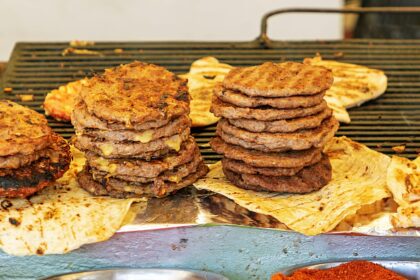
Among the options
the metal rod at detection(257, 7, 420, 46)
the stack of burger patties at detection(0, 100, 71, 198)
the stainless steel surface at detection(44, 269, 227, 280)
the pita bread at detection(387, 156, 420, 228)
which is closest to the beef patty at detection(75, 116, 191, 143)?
the stack of burger patties at detection(0, 100, 71, 198)

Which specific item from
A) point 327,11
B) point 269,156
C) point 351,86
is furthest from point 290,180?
point 327,11

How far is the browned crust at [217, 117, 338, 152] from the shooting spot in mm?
3734

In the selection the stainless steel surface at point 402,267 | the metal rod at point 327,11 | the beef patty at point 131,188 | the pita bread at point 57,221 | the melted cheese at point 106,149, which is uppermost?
the metal rod at point 327,11

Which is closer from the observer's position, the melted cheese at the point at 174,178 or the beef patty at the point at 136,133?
the beef patty at the point at 136,133

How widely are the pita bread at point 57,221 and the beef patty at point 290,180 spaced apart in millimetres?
508

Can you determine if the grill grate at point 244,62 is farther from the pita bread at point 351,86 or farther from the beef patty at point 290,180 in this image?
the beef patty at point 290,180

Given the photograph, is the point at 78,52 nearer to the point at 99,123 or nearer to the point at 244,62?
the point at 244,62

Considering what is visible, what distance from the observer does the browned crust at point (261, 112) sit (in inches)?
146

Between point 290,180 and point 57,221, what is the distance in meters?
1.15

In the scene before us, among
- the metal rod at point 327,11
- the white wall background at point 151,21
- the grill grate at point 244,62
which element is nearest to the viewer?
the grill grate at point 244,62

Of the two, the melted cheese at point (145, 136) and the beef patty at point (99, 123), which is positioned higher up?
the beef patty at point (99, 123)

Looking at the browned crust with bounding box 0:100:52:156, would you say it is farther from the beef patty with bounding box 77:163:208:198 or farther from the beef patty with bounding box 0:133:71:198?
the beef patty with bounding box 77:163:208:198

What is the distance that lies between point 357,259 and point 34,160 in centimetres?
163

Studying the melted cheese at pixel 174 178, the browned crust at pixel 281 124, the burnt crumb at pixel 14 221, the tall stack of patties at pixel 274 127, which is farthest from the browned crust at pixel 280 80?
the burnt crumb at pixel 14 221
